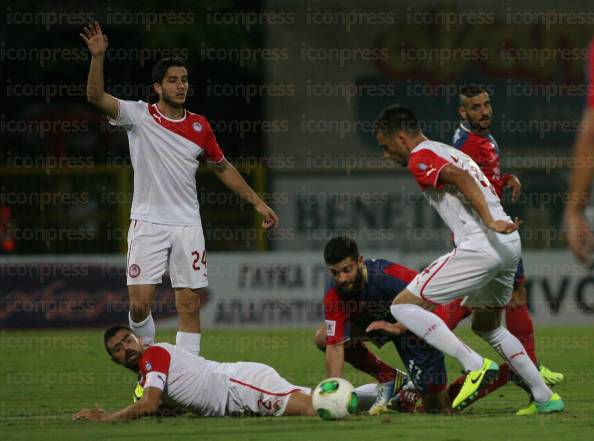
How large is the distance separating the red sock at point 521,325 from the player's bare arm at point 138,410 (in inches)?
112

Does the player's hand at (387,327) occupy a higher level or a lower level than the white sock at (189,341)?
higher

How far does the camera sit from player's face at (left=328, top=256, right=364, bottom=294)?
7.71 m

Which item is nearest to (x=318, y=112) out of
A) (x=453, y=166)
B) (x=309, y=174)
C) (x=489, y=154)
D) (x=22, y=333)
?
(x=309, y=174)

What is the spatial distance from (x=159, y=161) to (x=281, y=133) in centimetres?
1168

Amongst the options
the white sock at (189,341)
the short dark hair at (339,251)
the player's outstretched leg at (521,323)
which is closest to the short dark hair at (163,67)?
the white sock at (189,341)

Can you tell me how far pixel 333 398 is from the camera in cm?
734

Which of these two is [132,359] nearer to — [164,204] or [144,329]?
[144,329]

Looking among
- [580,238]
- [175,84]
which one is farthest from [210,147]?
[580,238]

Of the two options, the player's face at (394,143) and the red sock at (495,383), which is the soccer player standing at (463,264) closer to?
the player's face at (394,143)

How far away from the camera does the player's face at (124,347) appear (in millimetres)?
7527

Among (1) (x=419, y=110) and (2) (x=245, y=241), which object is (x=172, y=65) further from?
(1) (x=419, y=110)

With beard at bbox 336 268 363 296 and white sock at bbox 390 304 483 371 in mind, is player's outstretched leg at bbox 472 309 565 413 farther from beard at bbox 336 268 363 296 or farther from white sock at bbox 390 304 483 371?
beard at bbox 336 268 363 296

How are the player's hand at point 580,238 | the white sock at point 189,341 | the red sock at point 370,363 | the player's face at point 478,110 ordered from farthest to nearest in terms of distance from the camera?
the player's face at point 478,110
the white sock at point 189,341
the red sock at point 370,363
the player's hand at point 580,238

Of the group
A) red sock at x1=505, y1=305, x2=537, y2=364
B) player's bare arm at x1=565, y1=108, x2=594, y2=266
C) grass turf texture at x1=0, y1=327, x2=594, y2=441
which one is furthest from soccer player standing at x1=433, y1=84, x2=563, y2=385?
player's bare arm at x1=565, y1=108, x2=594, y2=266
